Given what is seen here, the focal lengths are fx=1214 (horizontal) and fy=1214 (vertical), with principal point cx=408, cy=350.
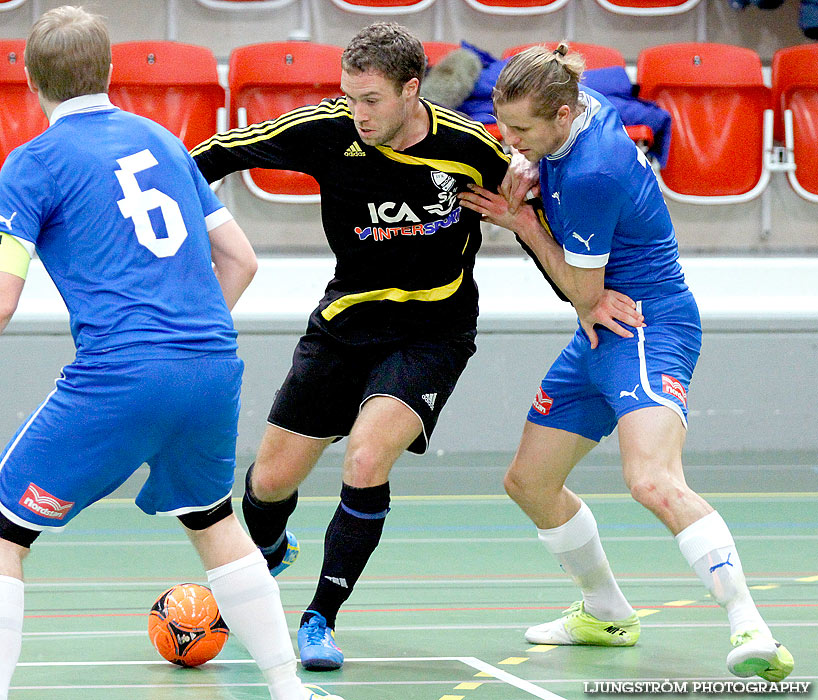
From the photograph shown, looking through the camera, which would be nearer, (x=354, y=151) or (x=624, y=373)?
(x=624, y=373)

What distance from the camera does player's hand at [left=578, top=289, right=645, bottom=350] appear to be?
3531mm

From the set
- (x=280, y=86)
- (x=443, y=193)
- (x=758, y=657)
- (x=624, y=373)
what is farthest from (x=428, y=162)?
(x=280, y=86)

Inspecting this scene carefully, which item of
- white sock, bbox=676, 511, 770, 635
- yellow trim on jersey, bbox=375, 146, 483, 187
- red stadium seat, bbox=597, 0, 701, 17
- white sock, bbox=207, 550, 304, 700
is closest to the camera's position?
white sock, bbox=207, 550, 304, 700

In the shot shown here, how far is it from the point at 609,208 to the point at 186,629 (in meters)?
1.75

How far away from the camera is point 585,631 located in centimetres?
394

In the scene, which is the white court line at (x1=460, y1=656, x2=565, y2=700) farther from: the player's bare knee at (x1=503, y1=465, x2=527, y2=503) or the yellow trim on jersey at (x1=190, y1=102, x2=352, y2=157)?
the yellow trim on jersey at (x1=190, y1=102, x2=352, y2=157)

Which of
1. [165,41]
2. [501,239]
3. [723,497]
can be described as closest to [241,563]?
[723,497]

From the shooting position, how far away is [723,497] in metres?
6.54

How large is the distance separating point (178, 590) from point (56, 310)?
12.6 feet

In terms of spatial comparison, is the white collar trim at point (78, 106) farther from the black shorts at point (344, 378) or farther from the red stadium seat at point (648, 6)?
the red stadium seat at point (648, 6)

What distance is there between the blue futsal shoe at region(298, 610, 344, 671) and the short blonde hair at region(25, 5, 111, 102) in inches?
69.1

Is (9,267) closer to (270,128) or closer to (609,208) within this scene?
(270,128)

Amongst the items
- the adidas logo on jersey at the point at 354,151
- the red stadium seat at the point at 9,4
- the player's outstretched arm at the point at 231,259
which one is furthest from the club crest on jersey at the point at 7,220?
the red stadium seat at the point at 9,4

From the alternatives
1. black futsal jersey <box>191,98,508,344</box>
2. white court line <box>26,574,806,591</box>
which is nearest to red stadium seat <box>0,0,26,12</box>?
white court line <box>26,574,806,591</box>
